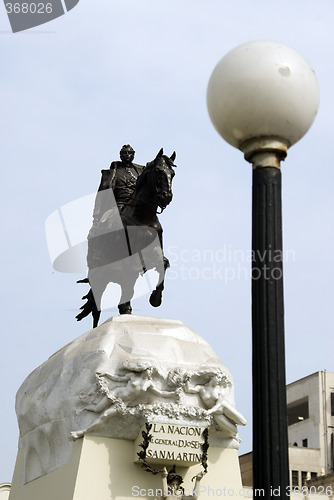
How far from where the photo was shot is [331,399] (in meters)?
49.2

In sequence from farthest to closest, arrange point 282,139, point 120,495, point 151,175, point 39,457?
point 151,175 → point 39,457 → point 120,495 → point 282,139

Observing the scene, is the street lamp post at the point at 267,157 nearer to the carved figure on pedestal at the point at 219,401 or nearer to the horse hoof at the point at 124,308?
the carved figure on pedestal at the point at 219,401

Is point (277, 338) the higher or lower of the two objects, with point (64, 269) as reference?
lower

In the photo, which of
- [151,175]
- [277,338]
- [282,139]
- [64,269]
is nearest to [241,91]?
[282,139]

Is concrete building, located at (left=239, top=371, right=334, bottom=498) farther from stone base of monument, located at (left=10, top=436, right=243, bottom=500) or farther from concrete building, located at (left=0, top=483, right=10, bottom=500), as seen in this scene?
Result: stone base of monument, located at (left=10, top=436, right=243, bottom=500)

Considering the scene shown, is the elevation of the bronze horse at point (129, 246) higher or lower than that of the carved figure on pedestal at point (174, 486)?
higher

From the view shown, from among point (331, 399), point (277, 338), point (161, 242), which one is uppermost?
point (331, 399)

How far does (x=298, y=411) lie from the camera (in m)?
51.6

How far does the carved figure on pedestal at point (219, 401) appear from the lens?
8.41 meters

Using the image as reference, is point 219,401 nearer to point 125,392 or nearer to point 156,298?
point 125,392

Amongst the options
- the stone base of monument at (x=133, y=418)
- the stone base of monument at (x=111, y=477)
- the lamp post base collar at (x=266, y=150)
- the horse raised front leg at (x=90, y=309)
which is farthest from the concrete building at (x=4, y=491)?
the lamp post base collar at (x=266, y=150)

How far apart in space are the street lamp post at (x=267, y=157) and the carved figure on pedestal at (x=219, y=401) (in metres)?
3.87

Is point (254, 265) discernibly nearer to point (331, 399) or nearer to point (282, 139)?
point (282, 139)

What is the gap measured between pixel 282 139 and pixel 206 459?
417 cm
